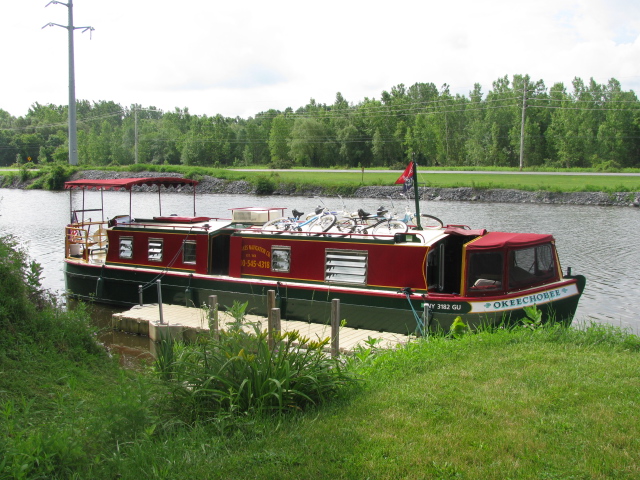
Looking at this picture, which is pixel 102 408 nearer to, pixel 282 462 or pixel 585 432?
pixel 282 462

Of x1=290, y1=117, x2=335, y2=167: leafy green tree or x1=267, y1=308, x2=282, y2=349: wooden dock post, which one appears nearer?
x1=267, y1=308, x2=282, y2=349: wooden dock post

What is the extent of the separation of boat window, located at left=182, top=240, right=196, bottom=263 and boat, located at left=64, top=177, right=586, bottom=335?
0.03m

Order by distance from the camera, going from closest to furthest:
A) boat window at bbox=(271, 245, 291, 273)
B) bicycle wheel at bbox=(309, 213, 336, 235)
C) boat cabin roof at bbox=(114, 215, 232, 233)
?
boat window at bbox=(271, 245, 291, 273), bicycle wheel at bbox=(309, 213, 336, 235), boat cabin roof at bbox=(114, 215, 232, 233)

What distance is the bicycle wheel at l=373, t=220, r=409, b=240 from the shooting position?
1378cm

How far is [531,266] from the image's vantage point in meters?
12.7

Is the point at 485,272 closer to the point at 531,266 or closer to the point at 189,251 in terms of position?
the point at 531,266

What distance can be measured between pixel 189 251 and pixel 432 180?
4569 cm

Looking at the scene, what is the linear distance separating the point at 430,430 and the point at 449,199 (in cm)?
4814

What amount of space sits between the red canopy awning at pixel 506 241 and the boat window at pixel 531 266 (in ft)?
0.53

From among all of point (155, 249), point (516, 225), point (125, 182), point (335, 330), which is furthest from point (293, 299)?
point (516, 225)

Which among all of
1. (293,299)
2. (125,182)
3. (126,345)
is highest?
(125,182)

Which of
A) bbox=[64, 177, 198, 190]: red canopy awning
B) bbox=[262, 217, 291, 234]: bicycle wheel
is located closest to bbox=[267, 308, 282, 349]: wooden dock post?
bbox=[262, 217, 291, 234]: bicycle wheel

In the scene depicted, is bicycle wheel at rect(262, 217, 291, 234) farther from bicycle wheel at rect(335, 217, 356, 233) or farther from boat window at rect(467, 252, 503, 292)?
boat window at rect(467, 252, 503, 292)

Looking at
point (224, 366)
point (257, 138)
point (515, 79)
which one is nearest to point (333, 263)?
point (224, 366)
